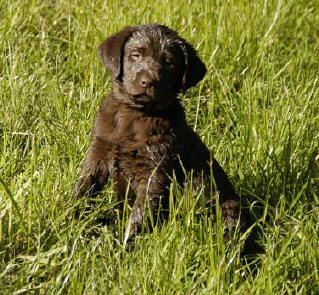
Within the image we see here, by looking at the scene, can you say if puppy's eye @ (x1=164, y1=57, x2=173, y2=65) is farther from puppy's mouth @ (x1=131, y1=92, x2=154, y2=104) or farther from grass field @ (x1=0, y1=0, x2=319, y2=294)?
grass field @ (x1=0, y1=0, x2=319, y2=294)

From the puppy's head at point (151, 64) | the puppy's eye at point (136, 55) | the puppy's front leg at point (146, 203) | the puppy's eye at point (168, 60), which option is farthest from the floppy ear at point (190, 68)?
the puppy's front leg at point (146, 203)

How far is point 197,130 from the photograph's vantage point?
18.9ft

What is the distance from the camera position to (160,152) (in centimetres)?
468

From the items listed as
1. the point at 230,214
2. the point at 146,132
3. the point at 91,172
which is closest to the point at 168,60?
the point at 146,132

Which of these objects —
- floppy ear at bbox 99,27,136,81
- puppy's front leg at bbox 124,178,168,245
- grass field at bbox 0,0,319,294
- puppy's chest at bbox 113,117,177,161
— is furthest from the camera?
floppy ear at bbox 99,27,136,81

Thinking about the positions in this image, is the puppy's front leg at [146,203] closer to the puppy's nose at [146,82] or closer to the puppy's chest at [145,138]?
the puppy's chest at [145,138]

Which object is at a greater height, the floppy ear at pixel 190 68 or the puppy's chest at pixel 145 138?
the floppy ear at pixel 190 68

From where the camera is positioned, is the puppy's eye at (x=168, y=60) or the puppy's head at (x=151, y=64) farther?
the puppy's eye at (x=168, y=60)

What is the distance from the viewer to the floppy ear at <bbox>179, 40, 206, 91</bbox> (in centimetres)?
487

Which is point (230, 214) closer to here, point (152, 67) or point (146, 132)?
point (146, 132)

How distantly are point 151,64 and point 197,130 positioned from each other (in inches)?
44.6

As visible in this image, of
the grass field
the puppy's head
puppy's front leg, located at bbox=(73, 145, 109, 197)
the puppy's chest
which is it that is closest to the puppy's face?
the puppy's head

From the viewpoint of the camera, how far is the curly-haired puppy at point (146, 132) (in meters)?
4.67

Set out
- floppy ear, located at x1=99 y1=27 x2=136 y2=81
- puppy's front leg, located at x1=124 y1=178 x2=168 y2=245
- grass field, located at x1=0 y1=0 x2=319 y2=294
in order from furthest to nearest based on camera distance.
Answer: floppy ear, located at x1=99 y1=27 x2=136 y2=81 < puppy's front leg, located at x1=124 y1=178 x2=168 y2=245 < grass field, located at x1=0 y1=0 x2=319 y2=294
